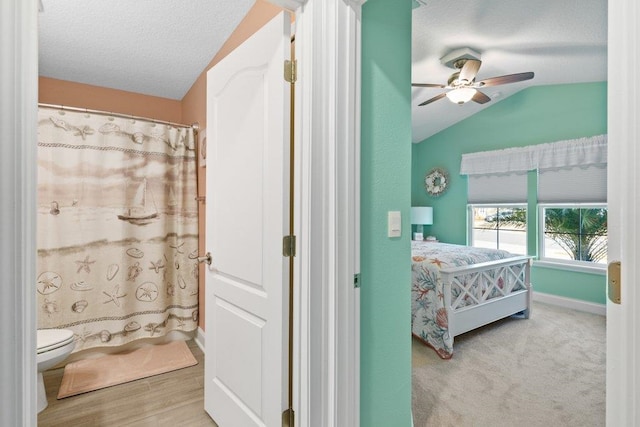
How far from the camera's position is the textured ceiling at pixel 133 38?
2.13 m

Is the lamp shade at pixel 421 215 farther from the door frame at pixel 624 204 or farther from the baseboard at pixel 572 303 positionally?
the door frame at pixel 624 204

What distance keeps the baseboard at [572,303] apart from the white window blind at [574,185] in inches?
48.9

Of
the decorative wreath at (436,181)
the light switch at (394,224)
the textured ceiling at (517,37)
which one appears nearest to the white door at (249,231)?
the light switch at (394,224)

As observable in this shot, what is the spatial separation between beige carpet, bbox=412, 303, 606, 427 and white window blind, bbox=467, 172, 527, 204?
1964mm

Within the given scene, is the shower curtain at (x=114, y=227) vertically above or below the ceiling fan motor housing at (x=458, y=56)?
below

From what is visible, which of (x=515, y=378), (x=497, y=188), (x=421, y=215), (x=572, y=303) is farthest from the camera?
(x=421, y=215)

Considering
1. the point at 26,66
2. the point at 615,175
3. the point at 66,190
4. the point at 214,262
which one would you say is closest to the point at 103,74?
the point at 66,190

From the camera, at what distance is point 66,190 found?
2434mm

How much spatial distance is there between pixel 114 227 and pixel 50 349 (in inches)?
39.7

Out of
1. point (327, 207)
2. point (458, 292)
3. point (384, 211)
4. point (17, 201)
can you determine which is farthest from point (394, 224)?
point (458, 292)

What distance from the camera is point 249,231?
5.00 feet

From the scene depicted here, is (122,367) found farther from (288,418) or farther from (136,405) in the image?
(288,418)

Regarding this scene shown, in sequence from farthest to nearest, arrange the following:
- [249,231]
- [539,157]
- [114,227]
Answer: [539,157]
[114,227]
[249,231]

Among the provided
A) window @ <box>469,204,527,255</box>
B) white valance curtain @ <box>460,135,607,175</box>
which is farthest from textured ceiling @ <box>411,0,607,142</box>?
window @ <box>469,204,527,255</box>
